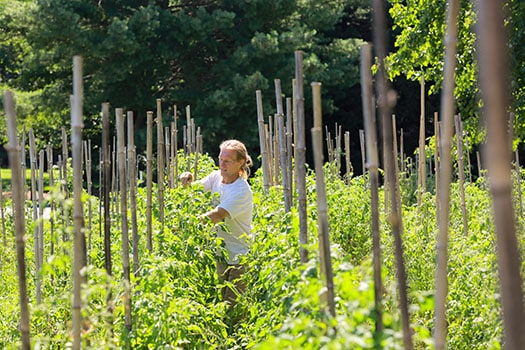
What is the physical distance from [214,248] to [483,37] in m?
4.12

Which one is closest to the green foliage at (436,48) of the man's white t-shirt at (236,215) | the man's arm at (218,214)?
the man's white t-shirt at (236,215)

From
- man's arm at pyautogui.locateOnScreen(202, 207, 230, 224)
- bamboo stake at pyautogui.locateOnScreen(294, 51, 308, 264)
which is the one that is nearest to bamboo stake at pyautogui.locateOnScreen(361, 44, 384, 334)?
bamboo stake at pyautogui.locateOnScreen(294, 51, 308, 264)

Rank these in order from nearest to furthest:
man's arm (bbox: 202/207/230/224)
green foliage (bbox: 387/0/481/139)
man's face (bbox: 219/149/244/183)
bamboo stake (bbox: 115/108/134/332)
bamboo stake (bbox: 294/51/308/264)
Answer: bamboo stake (bbox: 294/51/308/264), bamboo stake (bbox: 115/108/134/332), man's arm (bbox: 202/207/230/224), man's face (bbox: 219/149/244/183), green foliage (bbox: 387/0/481/139)

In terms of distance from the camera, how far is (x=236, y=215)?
18.8 ft

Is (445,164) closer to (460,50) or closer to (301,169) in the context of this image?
(301,169)

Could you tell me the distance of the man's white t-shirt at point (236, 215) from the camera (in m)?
5.69

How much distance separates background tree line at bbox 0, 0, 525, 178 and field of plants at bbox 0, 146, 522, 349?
436 inches

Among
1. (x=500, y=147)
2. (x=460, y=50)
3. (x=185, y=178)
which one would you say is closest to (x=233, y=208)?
(x=185, y=178)

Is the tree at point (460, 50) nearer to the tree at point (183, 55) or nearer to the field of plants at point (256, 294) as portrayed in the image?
the field of plants at point (256, 294)

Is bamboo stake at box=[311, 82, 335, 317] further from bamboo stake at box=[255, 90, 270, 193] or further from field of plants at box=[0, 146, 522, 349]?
bamboo stake at box=[255, 90, 270, 193]

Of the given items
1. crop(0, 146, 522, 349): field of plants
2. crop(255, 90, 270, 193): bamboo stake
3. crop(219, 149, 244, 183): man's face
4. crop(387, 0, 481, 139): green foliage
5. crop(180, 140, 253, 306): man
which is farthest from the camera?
crop(387, 0, 481, 139): green foliage

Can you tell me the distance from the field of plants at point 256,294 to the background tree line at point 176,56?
11.1 metres

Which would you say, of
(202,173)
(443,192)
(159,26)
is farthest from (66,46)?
(443,192)

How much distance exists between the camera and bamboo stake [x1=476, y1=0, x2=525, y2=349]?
1401 mm
